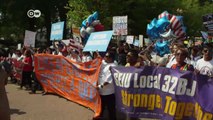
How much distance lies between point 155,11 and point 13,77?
1569 centimetres

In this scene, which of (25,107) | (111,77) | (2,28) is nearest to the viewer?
(111,77)

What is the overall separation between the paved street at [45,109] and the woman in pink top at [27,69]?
158cm

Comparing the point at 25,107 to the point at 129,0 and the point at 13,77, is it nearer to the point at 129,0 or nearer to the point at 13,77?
the point at 13,77

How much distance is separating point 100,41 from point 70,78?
7.92 ft

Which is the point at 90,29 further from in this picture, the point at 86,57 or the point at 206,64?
the point at 206,64

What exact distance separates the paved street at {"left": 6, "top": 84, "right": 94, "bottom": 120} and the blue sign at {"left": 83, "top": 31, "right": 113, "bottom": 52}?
1650 millimetres

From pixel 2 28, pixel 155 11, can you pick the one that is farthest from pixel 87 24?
pixel 2 28

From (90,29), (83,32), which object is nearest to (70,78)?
(83,32)

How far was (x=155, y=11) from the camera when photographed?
99.8ft

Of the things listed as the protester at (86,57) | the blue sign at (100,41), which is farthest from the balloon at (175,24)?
the blue sign at (100,41)

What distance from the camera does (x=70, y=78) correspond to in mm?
11227

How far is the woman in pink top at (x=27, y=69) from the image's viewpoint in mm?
14312

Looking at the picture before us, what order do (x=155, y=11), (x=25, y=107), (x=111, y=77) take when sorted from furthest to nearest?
(x=155, y=11)
(x=25, y=107)
(x=111, y=77)

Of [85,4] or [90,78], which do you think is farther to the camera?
[85,4]
